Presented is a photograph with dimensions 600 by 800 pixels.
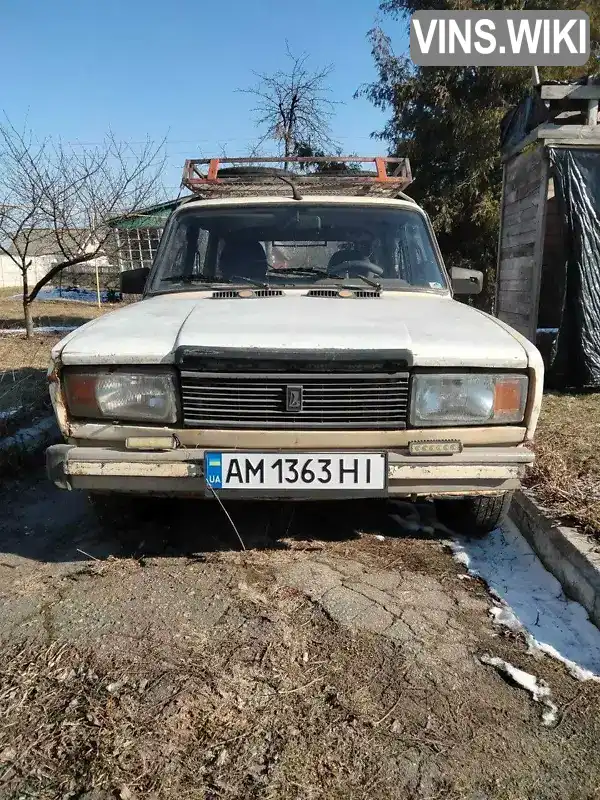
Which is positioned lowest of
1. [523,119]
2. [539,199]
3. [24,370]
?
[24,370]

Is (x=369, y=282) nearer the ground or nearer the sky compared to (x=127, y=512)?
nearer the sky

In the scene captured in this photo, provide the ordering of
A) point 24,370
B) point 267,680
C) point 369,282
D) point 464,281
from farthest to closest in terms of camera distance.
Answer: point 24,370, point 464,281, point 369,282, point 267,680

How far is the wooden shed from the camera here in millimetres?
6340

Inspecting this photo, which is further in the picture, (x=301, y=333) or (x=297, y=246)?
(x=297, y=246)

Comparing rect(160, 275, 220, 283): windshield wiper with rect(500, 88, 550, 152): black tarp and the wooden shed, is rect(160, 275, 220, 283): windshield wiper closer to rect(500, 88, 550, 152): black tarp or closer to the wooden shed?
the wooden shed

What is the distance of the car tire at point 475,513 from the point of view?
3115 millimetres

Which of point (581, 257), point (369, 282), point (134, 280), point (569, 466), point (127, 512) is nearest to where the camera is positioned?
point (127, 512)

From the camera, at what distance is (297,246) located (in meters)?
3.84

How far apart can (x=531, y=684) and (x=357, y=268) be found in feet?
8.00

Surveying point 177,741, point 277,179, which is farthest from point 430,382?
point 277,179

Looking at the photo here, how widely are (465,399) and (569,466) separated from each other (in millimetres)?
1563

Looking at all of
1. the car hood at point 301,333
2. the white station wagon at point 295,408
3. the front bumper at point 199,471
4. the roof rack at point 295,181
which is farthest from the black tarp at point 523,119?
the front bumper at point 199,471

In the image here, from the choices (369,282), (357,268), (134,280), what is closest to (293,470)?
(369,282)

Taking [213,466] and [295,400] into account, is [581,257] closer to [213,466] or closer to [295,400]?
[295,400]
